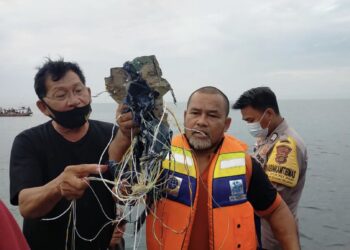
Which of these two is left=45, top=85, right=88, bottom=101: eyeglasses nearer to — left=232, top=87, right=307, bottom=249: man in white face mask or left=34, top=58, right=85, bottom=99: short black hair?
left=34, top=58, right=85, bottom=99: short black hair

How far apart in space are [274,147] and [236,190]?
1.64 m


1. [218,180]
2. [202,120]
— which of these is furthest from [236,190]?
[202,120]

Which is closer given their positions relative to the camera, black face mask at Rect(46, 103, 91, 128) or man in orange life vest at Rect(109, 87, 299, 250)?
man in orange life vest at Rect(109, 87, 299, 250)

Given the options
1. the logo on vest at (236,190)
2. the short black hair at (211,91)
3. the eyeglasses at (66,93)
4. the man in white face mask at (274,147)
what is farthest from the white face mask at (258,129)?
the eyeglasses at (66,93)

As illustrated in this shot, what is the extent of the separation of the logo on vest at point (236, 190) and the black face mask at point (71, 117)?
149cm

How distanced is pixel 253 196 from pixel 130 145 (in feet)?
5.32

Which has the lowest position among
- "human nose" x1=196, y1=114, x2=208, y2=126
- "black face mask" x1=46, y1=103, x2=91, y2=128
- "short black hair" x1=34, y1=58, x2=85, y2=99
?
"human nose" x1=196, y1=114, x2=208, y2=126

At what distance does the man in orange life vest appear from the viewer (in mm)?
3197

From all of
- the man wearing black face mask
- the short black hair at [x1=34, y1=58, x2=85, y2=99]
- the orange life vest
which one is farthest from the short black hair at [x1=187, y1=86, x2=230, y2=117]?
the short black hair at [x1=34, y1=58, x2=85, y2=99]

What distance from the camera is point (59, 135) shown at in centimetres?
342

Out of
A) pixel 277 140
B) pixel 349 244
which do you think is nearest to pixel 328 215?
pixel 349 244

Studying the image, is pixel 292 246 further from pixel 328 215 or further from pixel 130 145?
pixel 328 215

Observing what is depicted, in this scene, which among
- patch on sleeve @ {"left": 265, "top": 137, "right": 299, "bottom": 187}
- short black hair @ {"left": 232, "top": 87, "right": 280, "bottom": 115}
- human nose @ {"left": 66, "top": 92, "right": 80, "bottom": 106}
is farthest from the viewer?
short black hair @ {"left": 232, "top": 87, "right": 280, "bottom": 115}

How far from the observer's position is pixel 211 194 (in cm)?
332
